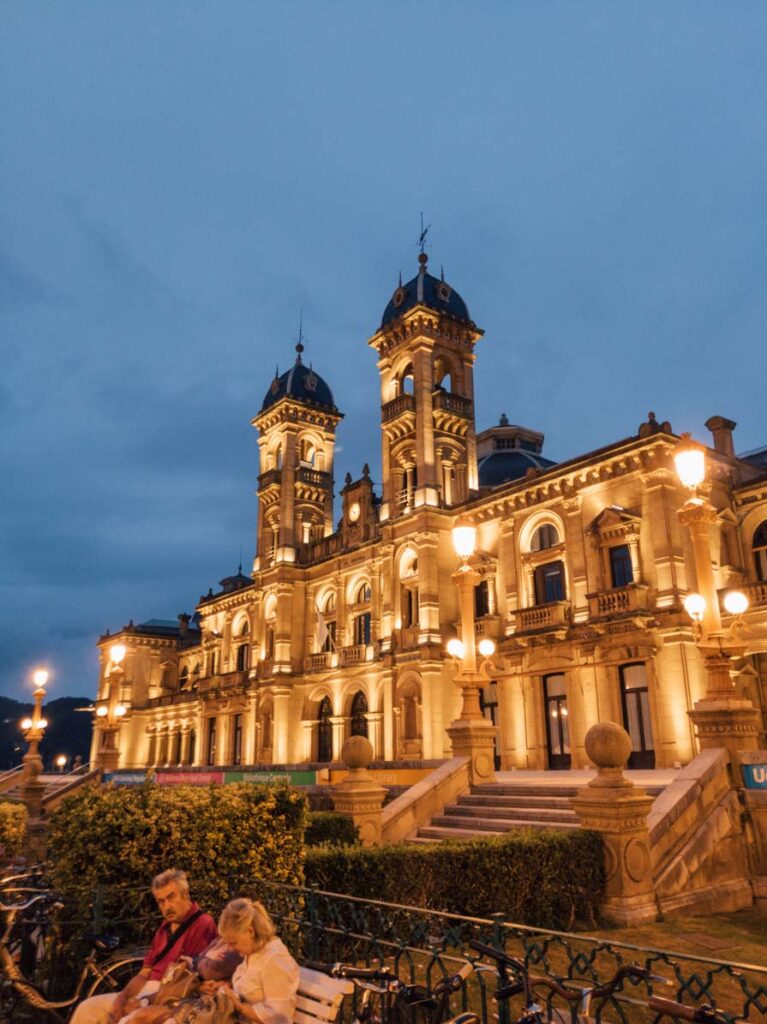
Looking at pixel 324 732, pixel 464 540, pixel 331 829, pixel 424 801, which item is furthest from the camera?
pixel 324 732

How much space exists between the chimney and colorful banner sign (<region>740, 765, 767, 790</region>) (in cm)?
1891

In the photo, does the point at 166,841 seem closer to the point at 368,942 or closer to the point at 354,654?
the point at 368,942

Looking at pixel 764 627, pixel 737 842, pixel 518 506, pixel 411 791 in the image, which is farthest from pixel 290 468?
pixel 737 842

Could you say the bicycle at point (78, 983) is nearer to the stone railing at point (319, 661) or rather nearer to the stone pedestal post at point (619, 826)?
the stone pedestal post at point (619, 826)

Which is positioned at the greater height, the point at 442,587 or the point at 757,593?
the point at 442,587

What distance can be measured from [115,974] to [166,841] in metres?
2.00

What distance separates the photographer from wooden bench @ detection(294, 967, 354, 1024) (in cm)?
536

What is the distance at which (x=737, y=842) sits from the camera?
545 inches

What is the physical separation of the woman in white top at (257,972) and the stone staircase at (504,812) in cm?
1003

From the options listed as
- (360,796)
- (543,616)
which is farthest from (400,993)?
(543,616)

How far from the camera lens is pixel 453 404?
39.0 m

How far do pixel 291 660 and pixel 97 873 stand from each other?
119ft

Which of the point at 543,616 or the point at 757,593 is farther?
the point at 543,616

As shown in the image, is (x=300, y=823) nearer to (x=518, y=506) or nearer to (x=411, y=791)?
(x=411, y=791)
